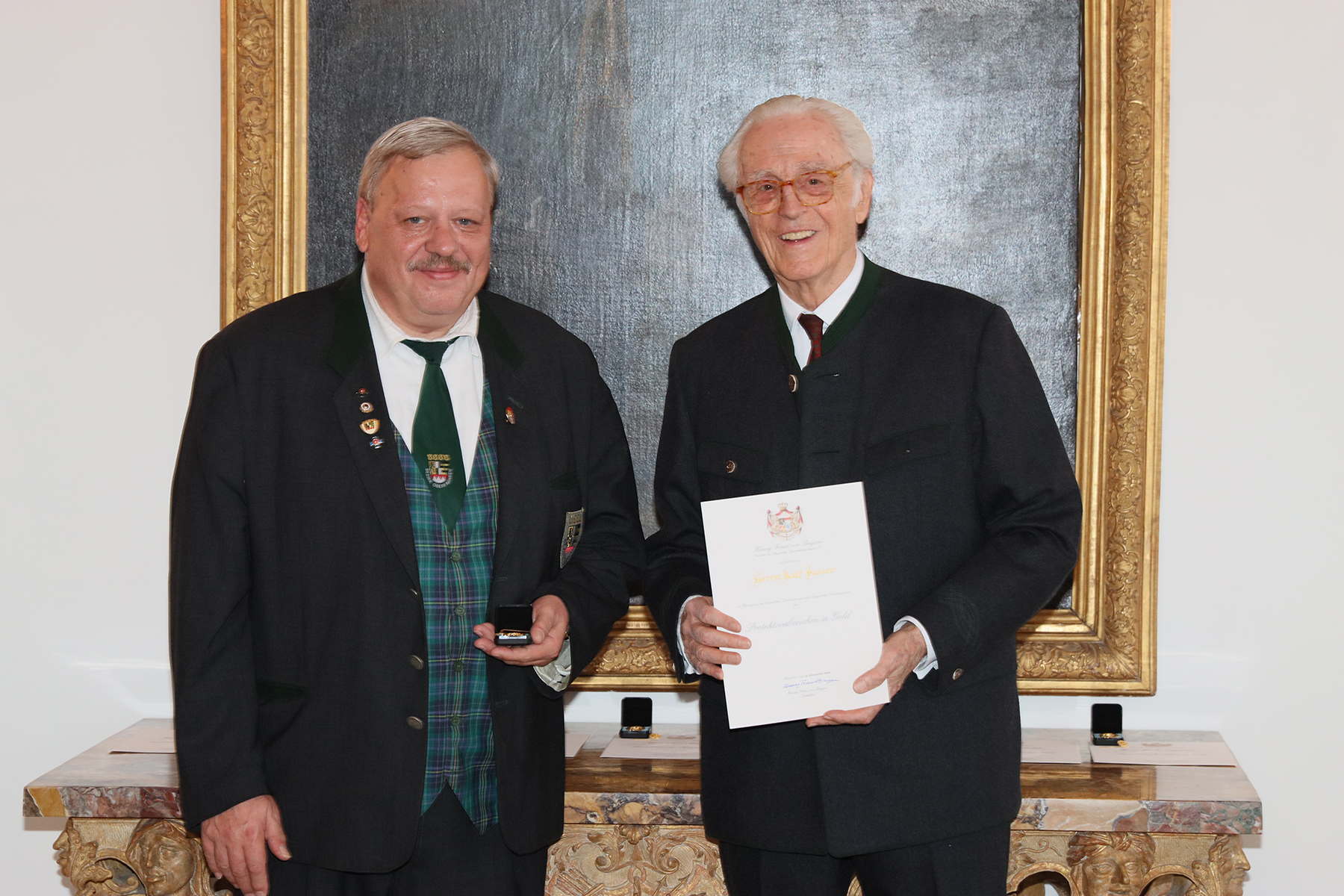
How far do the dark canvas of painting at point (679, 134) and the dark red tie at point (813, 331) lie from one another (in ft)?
2.78

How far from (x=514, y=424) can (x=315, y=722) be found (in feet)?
2.18

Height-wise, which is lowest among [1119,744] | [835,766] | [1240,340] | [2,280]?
[1119,744]

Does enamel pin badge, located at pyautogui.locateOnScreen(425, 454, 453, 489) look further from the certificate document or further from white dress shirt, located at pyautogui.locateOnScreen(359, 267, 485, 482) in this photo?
the certificate document

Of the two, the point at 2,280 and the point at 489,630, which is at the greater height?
the point at 2,280

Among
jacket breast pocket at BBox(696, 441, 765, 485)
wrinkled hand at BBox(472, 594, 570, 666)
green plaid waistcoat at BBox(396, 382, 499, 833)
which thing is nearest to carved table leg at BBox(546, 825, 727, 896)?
green plaid waistcoat at BBox(396, 382, 499, 833)

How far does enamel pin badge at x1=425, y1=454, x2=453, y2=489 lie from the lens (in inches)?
79.9

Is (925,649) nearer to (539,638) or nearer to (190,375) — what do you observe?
(539,638)

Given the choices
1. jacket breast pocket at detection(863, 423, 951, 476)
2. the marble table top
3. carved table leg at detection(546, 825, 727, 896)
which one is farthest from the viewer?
carved table leg at detection(546, 825, 727, 896)

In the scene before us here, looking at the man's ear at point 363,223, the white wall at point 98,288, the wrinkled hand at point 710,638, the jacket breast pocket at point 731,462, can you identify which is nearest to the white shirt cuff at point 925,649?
the wrinkled hand at point 710,638

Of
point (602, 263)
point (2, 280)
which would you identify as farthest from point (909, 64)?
point (2, 280)

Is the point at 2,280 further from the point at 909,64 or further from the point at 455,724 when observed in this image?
the point at 909,64

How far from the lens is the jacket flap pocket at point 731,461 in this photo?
2.06 metres

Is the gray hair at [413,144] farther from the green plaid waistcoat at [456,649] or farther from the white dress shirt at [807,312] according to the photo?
the white dress shirt at [807,312]

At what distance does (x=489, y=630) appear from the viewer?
6.49ft
